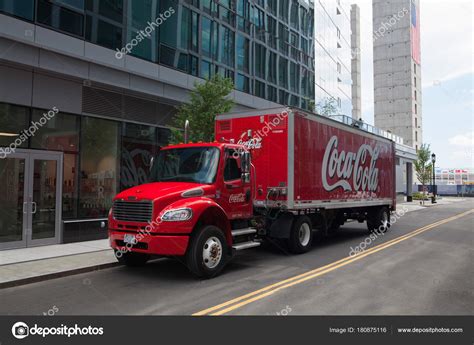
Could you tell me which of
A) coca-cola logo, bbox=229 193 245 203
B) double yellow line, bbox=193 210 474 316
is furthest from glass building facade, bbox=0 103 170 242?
double yellow line, bbox=193 210 474 316

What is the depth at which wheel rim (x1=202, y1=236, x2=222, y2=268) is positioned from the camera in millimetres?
7734

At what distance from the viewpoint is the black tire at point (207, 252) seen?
7.52 m

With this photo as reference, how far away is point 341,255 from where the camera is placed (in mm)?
10461

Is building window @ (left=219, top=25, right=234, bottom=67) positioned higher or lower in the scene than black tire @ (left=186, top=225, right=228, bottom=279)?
higher

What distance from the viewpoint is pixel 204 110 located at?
1359 cm

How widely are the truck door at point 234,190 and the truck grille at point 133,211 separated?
5.75 feet

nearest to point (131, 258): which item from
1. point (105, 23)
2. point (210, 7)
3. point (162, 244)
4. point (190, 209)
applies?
point (162, 244)

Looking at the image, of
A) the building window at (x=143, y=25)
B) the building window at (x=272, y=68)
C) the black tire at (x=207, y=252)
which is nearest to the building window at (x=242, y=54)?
the building window at (x=272, y=68)

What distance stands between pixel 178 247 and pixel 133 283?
117 centimetres

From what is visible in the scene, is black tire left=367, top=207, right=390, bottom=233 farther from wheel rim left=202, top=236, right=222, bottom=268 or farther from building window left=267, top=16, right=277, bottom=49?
building window left=267, top=16, right=277, bottom=49

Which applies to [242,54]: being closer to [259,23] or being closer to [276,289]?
[259,23]

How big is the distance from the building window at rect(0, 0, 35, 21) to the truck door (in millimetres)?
7619
